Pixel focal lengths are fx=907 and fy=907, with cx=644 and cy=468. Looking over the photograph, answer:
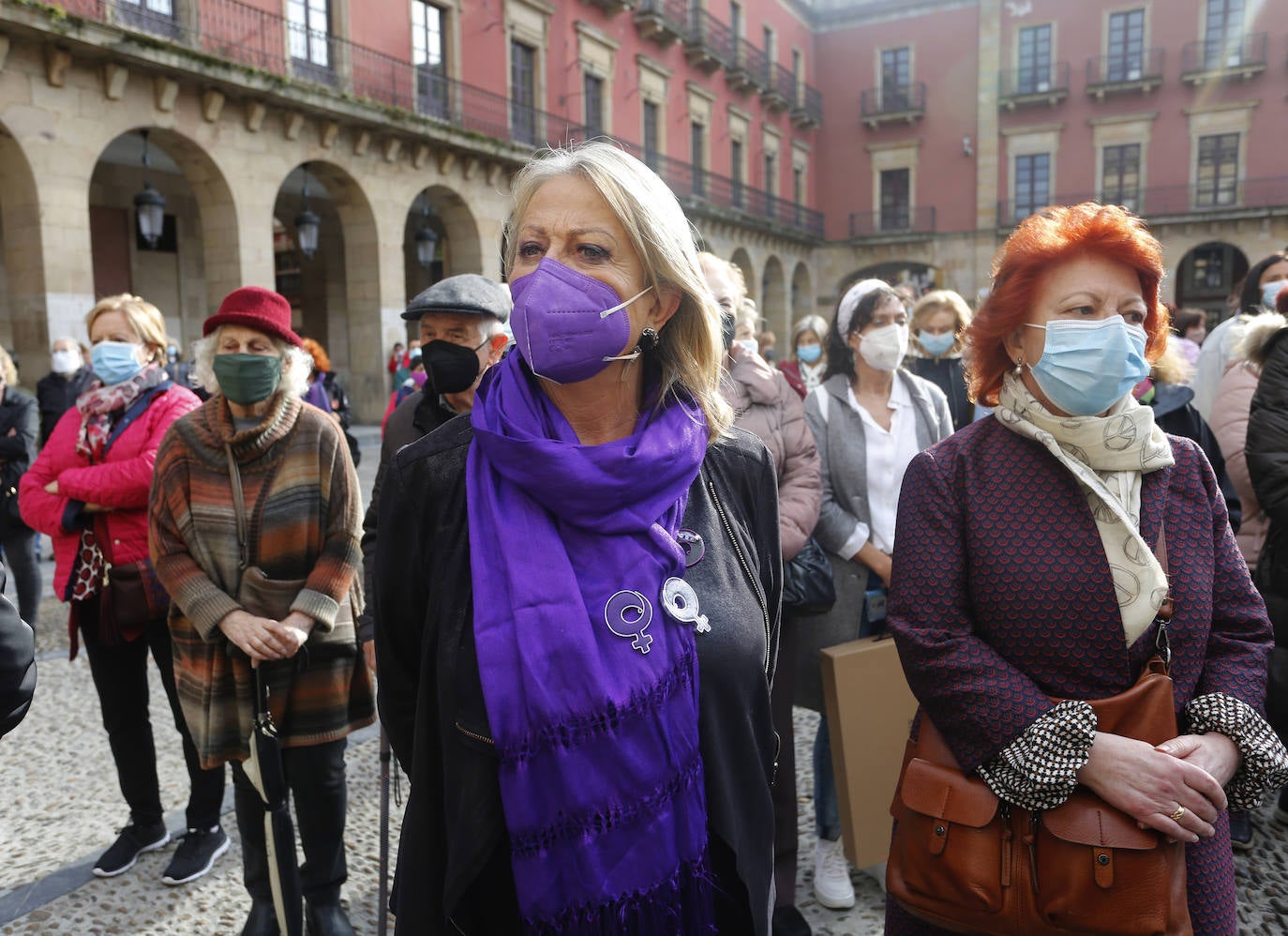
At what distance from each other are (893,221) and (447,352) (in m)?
34.3

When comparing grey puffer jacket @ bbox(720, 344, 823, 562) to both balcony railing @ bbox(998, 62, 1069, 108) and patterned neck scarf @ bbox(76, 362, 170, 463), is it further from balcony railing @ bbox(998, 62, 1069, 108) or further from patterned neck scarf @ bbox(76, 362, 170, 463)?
balcony railing @ bbox(998, 62, 1069, 108)

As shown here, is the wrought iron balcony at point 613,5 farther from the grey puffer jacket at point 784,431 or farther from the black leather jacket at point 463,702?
the black leather jacket at point 463,702

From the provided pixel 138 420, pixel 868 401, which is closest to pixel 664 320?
pixel 868 401

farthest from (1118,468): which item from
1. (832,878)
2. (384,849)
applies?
(384,849)

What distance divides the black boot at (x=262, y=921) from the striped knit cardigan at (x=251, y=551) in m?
0.46

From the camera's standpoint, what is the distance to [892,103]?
3375 centimetres

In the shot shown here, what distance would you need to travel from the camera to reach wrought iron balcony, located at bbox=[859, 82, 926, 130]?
3319 centimetres

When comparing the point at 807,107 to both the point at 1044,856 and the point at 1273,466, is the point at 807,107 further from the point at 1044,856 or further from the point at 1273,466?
the point at 1044,856

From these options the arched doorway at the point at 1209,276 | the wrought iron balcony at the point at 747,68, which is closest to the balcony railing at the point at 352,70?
the wrought iron balcony at the point at 747,68

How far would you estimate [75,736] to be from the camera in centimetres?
445

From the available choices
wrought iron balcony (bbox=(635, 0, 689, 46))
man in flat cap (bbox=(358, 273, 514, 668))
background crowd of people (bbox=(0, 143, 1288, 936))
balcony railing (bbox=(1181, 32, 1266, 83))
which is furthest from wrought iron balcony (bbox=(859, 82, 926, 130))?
man in flat cap (bbox=(358, 273, 514, 668))

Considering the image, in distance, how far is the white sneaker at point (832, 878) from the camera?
301 centimetres

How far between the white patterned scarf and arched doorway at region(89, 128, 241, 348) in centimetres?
1442

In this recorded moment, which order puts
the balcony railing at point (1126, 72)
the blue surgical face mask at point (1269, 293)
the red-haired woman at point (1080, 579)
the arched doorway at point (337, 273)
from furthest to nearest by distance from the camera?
the balcony railing at point (1126, 72), the arched doorway at point (337, 273), the blue surgical face mask at point (1269, 293), the red-haired woman at point (1080, 579)
